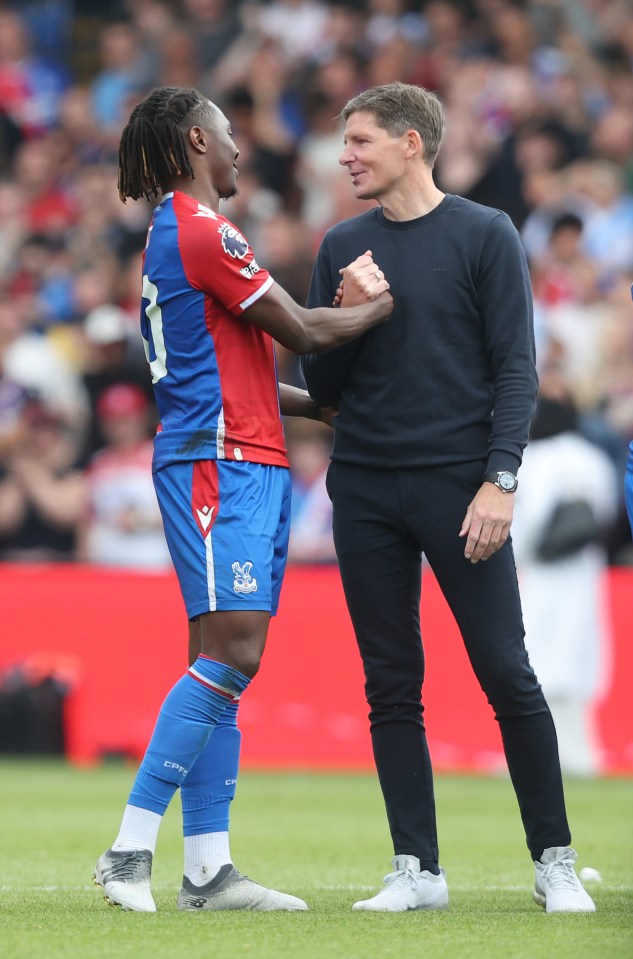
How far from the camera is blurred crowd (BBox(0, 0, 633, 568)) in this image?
11.7 metres

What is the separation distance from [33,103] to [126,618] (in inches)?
309

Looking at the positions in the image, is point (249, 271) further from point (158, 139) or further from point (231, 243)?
point (158, 139)

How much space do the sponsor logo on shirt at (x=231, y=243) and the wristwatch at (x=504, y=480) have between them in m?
0.97

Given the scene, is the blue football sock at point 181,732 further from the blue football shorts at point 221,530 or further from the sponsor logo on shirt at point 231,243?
the sponsor logo on shirt at point 231,243

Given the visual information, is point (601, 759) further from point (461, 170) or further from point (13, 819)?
point (461, 170)

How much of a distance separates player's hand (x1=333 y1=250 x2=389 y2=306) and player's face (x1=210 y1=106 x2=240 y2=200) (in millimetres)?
443

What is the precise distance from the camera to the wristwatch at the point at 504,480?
5023 mm

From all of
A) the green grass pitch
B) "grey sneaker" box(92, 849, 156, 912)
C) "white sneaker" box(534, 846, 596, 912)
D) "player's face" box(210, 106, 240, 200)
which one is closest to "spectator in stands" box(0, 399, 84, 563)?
the green grass pitch

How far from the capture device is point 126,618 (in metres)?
10.9

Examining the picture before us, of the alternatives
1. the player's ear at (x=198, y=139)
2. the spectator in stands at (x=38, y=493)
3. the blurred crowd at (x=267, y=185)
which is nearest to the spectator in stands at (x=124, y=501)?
the blurred crowd at (x=267, y=185)

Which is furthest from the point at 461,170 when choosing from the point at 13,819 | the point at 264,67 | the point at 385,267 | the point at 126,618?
the point at 385,267

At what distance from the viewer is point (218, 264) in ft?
16.3

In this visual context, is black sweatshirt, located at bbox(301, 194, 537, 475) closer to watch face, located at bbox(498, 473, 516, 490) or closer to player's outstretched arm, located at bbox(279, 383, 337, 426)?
watch face, located at bbox(498, 473, 516, 490)

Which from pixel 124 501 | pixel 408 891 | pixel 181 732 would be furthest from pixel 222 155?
pixel 124 501
